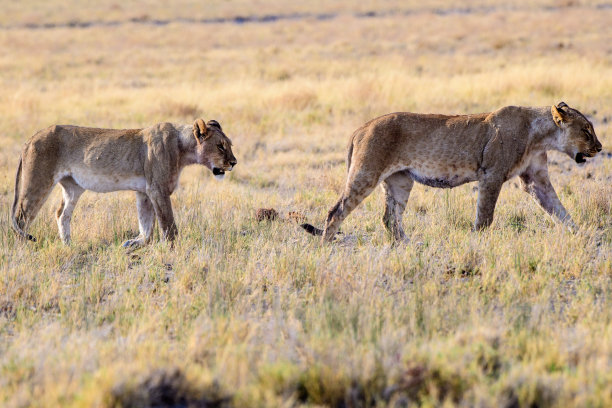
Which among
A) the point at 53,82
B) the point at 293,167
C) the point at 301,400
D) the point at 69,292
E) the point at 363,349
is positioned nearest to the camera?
the point at 301,400

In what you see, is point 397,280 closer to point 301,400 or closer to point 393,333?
point 393,333

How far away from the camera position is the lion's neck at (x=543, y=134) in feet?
25.4

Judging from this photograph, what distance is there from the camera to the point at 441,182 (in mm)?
7719

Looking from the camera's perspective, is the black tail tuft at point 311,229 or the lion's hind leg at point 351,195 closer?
the lion's hind leg at point 351,195

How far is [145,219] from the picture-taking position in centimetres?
808

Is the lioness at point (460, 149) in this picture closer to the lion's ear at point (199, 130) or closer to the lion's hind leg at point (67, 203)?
the lion's ear at point (199, 130)

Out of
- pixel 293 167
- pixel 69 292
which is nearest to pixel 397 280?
pixel 69 292

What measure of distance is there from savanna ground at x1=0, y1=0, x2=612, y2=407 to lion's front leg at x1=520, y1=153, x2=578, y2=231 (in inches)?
10.8

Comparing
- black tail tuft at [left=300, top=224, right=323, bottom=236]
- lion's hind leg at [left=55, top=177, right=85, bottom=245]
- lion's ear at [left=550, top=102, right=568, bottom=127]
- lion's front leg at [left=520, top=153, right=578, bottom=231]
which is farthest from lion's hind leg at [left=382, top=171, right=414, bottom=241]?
lion's hind leg at [left=55, top=177, right=85, bottom=245]

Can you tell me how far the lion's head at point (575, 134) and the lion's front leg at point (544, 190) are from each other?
0.95 feet

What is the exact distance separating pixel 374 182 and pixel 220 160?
1584mm

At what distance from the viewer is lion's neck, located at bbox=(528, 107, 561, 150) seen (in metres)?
7.75

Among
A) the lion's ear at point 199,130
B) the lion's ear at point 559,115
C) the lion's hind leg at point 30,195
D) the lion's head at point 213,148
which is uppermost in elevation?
the lion's ear at point 559,115

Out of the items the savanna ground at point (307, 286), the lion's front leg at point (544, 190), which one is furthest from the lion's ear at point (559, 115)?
the savanna ground at point (307, 286)
